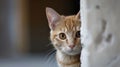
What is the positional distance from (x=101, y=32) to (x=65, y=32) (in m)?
0.45

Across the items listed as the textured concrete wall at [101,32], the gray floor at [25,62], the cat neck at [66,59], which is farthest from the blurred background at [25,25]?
the textured concrete wall at [101,32]

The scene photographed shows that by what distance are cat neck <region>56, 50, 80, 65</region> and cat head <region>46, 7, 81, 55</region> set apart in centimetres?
2

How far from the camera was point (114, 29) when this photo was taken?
0.68m

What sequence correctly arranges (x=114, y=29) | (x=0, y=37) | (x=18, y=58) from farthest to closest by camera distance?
(x=0, y=37) < (x=18, y=58) < (x=114, y=29)

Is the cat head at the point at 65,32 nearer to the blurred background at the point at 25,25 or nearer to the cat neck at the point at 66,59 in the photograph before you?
the cat neck at the point at 66,59

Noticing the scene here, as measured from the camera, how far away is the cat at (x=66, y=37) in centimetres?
111

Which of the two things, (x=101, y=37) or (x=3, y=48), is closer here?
(x=101, y=37)

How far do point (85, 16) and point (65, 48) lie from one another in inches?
16.9

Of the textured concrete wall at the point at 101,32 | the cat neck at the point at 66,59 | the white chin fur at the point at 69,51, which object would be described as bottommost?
the cat neck at the point at 66,59

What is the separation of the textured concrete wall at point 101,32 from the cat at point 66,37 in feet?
Answer: 1.20

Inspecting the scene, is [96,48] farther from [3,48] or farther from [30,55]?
[3,48]

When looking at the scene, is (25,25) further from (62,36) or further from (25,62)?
(62,36)

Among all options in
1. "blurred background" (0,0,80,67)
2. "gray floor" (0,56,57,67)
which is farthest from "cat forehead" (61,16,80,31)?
"blurred background" (0,0,80,67)

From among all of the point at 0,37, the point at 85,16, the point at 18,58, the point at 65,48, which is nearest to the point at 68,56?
the point at 65,48
